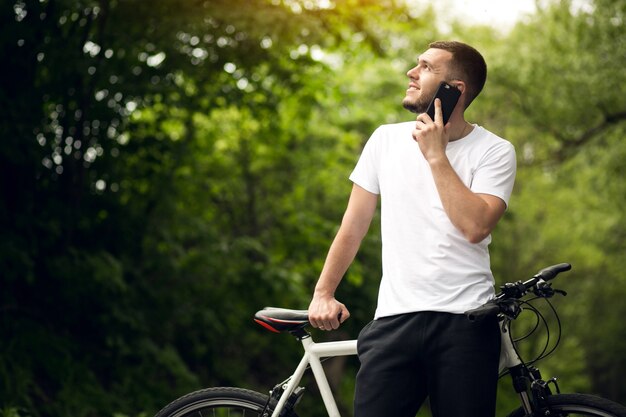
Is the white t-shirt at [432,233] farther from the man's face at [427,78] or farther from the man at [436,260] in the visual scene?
the man's face at [427,78]

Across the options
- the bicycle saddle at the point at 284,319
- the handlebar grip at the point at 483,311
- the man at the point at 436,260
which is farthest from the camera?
the bicycle saddle at the point at 284,319

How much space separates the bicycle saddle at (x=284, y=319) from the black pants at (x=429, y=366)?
296mm

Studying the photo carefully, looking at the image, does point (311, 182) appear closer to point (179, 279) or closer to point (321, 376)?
point (179, 279)

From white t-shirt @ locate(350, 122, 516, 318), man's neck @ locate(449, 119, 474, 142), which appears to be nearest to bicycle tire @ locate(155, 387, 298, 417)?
white t-shirt @ locate(350, 122, 516, 318)

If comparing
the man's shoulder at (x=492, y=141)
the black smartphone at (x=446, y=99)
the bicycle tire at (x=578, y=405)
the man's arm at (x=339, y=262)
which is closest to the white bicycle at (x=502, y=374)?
the bicycle tire at (x=578, y=405)

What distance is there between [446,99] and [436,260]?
55cm

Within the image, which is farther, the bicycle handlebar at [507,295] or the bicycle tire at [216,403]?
the bicycle tire at [216,403]

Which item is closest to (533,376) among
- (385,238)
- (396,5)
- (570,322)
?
(385,238)

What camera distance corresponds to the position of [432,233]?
3.09 metres

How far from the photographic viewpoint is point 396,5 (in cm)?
1021

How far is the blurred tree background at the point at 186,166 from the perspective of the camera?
25.6 feet

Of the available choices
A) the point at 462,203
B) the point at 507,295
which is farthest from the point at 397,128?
the point at 507,295

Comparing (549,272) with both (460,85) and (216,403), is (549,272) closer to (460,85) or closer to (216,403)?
(460,85)

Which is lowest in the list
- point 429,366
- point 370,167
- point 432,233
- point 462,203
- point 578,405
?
point 578,405
